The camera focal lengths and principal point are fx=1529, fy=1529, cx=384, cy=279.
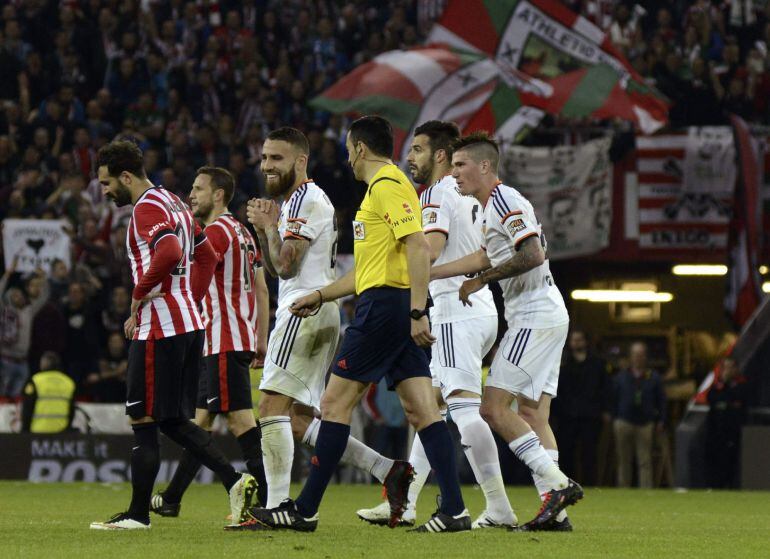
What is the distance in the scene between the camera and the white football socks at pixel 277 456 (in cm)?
888

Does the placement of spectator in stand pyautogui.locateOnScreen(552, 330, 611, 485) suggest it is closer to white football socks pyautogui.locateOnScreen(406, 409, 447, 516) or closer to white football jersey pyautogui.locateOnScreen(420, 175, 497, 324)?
white football socks pyautogui.locateOnScreen(406, 409, 447, 516)

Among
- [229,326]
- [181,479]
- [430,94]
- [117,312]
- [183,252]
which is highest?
[430,94]

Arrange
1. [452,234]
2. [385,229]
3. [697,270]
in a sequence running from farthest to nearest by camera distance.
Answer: [697,270] < [452,234] < [385,229]

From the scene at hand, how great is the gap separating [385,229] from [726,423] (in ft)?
36.8

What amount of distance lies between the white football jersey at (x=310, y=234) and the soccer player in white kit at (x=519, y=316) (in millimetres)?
689

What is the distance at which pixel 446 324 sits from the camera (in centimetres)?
967

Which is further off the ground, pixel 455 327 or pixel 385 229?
pixel 385 229

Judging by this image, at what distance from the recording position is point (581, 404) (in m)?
19.1

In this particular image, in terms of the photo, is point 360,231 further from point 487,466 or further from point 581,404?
point 581,404

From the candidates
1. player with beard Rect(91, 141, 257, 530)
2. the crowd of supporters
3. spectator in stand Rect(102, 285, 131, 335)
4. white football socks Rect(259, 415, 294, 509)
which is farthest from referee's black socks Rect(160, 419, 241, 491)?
spectator in stand Rect(102, 285, 131, 335)

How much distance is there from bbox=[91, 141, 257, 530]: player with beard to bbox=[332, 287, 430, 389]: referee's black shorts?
1092mm

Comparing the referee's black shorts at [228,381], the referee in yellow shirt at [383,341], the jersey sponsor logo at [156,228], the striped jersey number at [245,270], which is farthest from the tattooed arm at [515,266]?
the striped jersey number at [245,270]

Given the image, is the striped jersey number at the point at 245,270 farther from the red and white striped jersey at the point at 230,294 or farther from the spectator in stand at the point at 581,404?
the spectator in stand at the point at 581,404

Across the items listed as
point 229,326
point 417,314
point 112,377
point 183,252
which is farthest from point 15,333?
point 417,314
